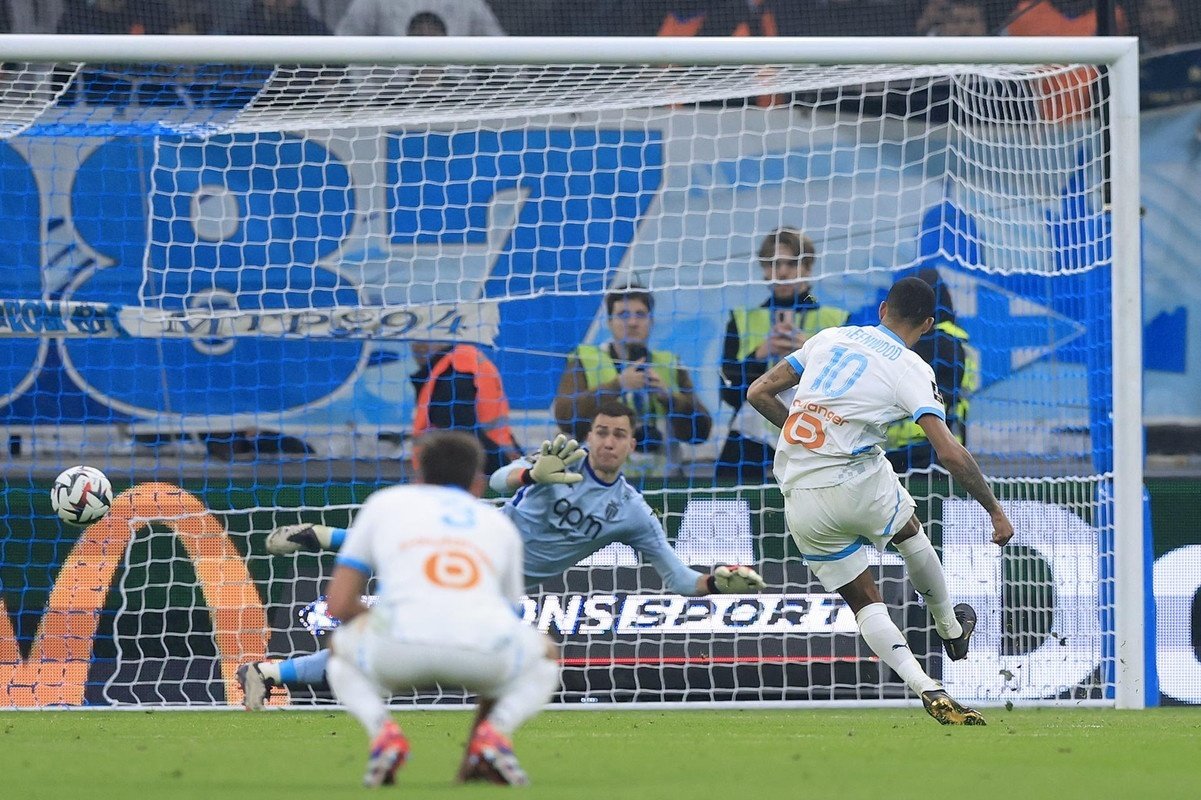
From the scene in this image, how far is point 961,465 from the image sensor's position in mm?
7285

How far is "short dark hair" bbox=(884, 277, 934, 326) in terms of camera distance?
755 cm

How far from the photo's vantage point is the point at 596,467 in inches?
354

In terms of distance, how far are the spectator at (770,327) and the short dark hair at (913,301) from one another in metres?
2.98

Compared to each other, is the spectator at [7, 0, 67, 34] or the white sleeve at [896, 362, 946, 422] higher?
the spectator at [7, 0, 67, 34]

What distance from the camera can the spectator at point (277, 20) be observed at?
42.4ft

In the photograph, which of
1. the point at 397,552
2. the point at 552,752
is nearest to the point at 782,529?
the point at 552,752

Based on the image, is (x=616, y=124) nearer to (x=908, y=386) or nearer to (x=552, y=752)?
(x=908, y=386)

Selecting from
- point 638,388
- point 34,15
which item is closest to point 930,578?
point 638,388

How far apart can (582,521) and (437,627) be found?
452 cm

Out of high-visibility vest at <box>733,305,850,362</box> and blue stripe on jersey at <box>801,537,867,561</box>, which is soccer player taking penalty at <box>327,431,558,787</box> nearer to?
blue stripe on jersey at <box>801,537,867,561</box>

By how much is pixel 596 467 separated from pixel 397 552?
14.5 feet

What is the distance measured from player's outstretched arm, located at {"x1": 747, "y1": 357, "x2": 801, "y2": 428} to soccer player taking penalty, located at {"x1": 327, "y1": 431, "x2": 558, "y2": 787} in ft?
11.2

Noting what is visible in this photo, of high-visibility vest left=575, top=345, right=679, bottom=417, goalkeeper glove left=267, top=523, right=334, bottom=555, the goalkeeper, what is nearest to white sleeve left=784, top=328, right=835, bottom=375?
the goalkeeper

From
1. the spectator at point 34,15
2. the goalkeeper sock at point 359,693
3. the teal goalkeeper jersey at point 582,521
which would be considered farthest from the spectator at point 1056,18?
the goalkeeper sock at point 359,693
